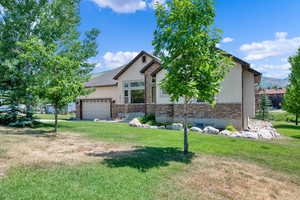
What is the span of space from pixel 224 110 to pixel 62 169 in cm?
1183

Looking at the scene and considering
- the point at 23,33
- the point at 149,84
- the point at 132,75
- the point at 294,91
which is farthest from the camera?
the point at 132,75

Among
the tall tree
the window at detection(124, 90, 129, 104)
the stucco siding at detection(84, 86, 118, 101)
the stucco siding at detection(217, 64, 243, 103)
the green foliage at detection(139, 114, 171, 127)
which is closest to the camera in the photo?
the stucco siding at detection(217, 64, 243, 103)

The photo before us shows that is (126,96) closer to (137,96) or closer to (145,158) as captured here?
(137,96)

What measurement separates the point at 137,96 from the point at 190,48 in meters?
14.8

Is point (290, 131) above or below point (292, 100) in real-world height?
below

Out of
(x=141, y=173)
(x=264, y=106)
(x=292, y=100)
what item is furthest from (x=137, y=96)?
(x=264, y=106)

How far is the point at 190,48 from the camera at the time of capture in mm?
6105

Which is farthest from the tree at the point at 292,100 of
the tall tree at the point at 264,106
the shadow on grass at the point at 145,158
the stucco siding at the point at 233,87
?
the shadow on grass at the point at 145,158

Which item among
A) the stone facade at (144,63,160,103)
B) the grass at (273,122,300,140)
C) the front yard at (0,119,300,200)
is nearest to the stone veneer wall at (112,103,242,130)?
the stone facade at (144,63,160,103)

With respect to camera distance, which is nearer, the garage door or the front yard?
the front yard

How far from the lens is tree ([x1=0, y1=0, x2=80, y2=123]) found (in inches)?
464

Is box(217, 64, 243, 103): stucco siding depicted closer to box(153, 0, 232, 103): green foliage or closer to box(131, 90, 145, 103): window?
box(153, 0, 232, 103): green foliage

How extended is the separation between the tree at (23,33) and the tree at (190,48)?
29.4 ft

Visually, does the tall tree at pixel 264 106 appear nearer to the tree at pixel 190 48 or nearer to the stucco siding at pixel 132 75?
the stucco siding at pixel 132 75
